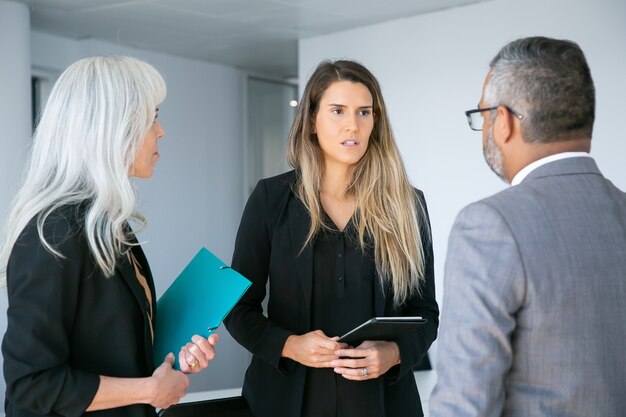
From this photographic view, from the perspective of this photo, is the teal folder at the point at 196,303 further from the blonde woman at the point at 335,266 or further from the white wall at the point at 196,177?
the white wall at the point at 196,177

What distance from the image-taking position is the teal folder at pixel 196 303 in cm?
223

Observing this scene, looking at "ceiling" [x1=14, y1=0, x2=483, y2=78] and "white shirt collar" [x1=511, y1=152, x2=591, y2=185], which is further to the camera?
"ceiling" [x1=14, y1=0, x2=483, y2=78]

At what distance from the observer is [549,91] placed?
167cm

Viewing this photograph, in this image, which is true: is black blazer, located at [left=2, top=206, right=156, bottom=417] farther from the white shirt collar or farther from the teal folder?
the white shirt collar

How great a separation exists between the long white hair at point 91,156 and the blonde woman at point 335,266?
0.80 meters

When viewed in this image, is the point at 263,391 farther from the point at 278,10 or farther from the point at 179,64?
the point at 179,64

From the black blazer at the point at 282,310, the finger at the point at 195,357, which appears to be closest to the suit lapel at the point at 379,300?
the black blazer at the point at 282,310

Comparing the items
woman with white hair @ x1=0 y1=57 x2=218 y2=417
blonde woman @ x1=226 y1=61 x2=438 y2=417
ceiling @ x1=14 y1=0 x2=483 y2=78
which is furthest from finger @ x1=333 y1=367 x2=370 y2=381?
ceiling @ x1=14 y1=0 x2=483 y2=78

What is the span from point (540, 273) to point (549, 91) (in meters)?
0.36

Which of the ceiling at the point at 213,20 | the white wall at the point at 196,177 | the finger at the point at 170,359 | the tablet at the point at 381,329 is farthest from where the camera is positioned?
the white wall at the point at 196,177

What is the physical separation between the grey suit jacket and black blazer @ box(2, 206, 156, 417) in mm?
756

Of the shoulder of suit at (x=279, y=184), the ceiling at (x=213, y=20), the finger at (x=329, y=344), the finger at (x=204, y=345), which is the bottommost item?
the finger at (x=329, y=344)

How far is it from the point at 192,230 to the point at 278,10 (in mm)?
2677

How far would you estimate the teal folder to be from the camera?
2.23m
